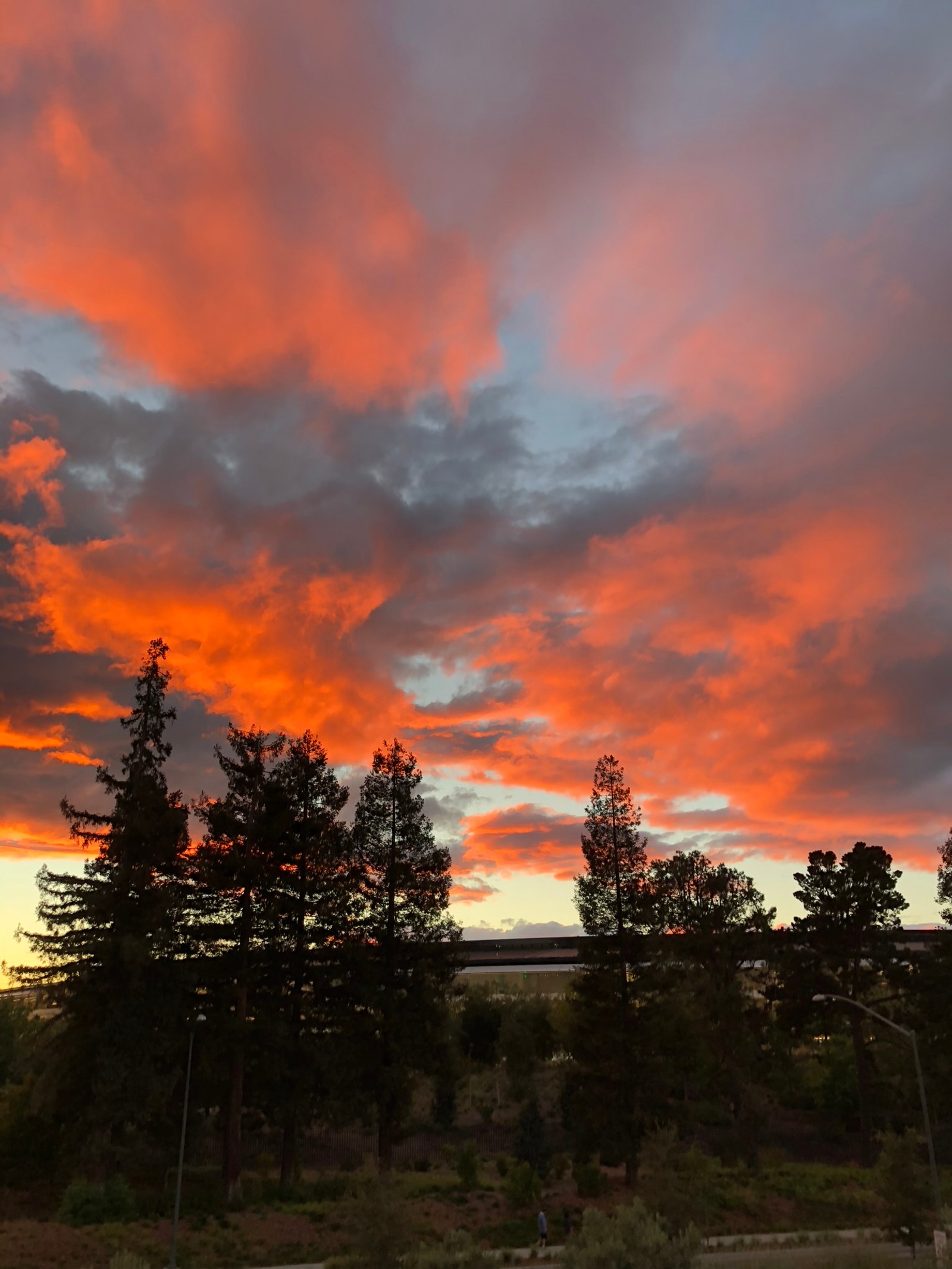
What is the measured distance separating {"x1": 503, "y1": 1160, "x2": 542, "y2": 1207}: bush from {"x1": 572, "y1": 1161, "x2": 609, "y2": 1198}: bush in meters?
1.74

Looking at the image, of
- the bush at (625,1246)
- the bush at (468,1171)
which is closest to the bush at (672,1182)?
the bush at (625,1246)

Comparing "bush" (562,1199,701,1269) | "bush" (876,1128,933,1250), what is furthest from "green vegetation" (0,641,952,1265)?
"bush" (562,1199,701,1269)

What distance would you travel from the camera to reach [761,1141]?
58.7 meters

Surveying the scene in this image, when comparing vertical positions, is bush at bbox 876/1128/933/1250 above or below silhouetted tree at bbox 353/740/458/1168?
below

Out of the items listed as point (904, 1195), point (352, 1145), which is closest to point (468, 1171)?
point (904, 1195)

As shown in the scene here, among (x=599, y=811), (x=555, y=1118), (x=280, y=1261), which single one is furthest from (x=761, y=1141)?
(x=280, y=1261)

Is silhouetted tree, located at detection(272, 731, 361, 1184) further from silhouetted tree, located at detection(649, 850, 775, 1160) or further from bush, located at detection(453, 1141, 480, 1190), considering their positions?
silhouetted tree, located at detection(649, 850, 775, 1160)

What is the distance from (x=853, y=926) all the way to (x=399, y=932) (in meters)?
26.7

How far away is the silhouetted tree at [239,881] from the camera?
37.2 meters

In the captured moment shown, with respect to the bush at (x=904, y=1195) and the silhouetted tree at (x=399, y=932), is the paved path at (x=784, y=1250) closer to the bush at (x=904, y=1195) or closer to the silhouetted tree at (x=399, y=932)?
the bush at (x=904, y=1195)

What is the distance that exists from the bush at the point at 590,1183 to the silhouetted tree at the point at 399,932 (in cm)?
830

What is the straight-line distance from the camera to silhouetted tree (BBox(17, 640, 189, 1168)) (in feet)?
109

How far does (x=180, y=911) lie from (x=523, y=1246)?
18.1 m

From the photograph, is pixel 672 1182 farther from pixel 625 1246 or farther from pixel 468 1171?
pixel 468 1171
